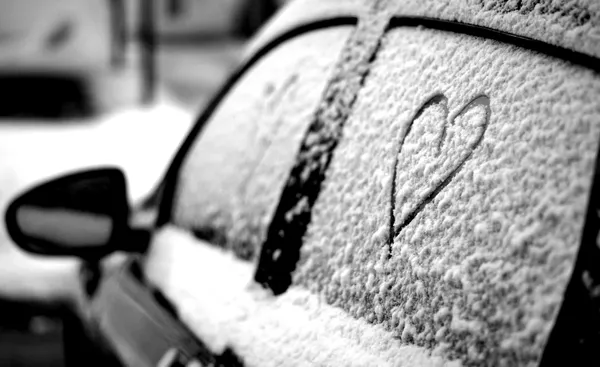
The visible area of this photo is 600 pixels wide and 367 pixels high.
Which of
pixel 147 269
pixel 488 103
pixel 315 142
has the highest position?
pixel 488 103

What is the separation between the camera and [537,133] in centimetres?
80

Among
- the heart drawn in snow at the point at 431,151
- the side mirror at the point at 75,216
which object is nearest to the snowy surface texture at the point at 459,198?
the heart drawn in snow at the point at 431,151

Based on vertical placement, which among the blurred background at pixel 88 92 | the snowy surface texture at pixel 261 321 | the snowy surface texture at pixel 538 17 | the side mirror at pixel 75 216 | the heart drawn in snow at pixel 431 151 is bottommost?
the blurred background at pixel 88 92

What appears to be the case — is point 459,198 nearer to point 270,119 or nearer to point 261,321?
point 261,321

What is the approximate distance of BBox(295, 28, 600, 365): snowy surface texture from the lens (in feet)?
2.44

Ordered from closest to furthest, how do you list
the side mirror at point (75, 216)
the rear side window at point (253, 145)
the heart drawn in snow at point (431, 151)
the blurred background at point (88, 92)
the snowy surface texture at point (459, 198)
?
the snowy surface texture at point (459, 198) → the heart drawn in snow at point (431, 151) → the rear side window at point (253, 145) → the side mirror at point (75, 216) → the blurred background at point (88, 92)

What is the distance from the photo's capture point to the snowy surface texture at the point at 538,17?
2.61 feet

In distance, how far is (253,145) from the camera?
1.46 meters

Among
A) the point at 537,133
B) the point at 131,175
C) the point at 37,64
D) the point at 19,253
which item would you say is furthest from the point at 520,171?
the point at 37,64

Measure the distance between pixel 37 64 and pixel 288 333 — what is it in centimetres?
994

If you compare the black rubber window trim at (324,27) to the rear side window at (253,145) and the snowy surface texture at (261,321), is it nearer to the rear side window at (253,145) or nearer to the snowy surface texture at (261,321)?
the rear side window at (253,145)

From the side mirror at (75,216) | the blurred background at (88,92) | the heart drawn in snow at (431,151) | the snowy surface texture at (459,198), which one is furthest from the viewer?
the blurred background at (88,92)

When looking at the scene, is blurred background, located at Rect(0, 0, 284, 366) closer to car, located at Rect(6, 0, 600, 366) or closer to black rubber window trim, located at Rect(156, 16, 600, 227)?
black rubber window trim, located at Rect(156, 16, 600, 227)

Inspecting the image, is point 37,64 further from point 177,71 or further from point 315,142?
point 315,142
